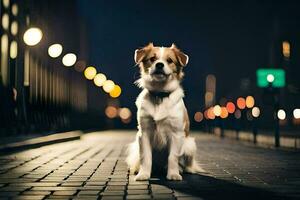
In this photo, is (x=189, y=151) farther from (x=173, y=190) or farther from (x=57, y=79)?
(x=57, y=79)

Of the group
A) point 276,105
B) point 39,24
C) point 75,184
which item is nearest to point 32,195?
point 75,184

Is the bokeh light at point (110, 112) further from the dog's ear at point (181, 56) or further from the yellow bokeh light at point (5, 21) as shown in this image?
the dog's ear at point (181, 56)

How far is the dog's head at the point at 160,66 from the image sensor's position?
8570 millimetres

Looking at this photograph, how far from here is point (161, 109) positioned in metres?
8.80

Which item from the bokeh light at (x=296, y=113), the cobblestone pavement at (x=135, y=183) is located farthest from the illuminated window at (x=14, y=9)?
the bokeh light at (x=296, y=113)

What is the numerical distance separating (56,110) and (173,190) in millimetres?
46492

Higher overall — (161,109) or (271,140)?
(161,109)

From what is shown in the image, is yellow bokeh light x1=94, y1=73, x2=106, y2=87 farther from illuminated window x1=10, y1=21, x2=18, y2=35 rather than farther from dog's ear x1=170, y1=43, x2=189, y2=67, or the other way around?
dog's ear x1=170, y1=43, x2=189, y2=67

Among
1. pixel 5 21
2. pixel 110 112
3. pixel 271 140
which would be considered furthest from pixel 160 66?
pixel 110 112

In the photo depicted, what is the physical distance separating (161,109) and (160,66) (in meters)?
0.65

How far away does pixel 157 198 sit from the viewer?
7094 millimetres

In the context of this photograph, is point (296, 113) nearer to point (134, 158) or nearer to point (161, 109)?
point (134, 158)

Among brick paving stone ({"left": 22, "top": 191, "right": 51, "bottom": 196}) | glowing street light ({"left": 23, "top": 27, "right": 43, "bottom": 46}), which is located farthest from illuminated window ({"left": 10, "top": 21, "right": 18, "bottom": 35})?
brick paving stone ({"left": 22, "top": 191, "right": 51, "bottom": 196})

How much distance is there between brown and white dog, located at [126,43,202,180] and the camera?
868 centimetres
